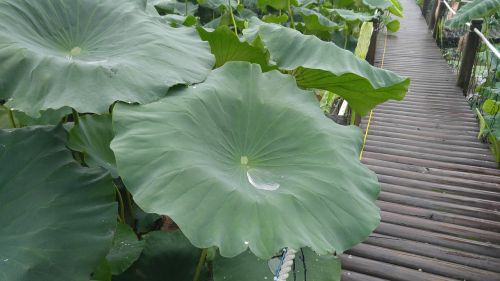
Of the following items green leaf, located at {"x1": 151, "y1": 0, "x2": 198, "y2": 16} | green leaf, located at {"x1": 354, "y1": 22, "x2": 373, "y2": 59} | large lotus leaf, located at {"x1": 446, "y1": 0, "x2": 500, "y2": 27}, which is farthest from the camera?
large lotus leaf, located at {"x1": 446, "y1": 0, "x2": 500, "y2": 27}

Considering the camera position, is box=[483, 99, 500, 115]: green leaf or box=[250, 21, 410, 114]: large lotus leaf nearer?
box=[250, 21, 410, 114]: large lotus leaf

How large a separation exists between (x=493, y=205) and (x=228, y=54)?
6.50 ft

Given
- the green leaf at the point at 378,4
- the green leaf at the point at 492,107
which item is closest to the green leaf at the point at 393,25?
the green leaf at the point at 378,4

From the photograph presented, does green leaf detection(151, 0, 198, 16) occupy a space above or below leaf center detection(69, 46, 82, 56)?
below

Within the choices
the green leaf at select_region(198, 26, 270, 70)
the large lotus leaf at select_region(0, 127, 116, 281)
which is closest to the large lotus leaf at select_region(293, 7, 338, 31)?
the green leaf at select_region(198, 26, 270, 70)

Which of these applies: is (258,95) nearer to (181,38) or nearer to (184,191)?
(181,38)

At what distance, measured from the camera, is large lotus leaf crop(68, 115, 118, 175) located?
1.04 metres

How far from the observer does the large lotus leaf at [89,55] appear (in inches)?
34.7

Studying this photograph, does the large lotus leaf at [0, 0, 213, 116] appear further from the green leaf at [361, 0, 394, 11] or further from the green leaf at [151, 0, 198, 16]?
the green leaf at [361, 0, 394, 11]

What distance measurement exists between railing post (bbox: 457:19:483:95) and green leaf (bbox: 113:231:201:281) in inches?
170

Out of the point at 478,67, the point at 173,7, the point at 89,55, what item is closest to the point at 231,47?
the point at 89,55

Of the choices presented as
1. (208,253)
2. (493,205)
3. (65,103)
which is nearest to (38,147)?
(65,103)

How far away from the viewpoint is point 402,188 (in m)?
2.72

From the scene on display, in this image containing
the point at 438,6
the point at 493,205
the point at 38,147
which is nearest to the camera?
the point at 38,147
